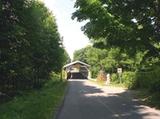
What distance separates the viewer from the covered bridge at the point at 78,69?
11838 centimetres

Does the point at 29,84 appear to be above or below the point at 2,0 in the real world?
below

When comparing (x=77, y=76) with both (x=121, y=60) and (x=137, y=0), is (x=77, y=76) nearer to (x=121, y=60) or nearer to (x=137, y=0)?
(x=121, y=60)

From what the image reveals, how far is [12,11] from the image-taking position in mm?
27812

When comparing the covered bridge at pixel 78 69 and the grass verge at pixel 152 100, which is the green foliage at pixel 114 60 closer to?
the covered bridge at pixel 78 69

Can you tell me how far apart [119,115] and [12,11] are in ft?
39.9

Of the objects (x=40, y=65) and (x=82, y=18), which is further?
(x=40, y=65)

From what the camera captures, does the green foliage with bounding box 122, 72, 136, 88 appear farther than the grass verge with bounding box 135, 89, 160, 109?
Yes

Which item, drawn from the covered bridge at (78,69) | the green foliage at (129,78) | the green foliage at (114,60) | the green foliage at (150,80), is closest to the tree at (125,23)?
the green foliage at (150,80)

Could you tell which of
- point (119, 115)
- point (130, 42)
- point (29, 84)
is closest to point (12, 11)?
point (130, 42)

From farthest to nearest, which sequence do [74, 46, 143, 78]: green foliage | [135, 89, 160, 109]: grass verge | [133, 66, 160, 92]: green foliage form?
[74, 46, 143, 78]: green foliage → [133, 66, 160, 92]: green foliage → [135, 89, 160, 109]: grass verge

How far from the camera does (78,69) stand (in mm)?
122812

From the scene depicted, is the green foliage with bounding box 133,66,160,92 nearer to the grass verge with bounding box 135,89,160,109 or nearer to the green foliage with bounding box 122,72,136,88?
the green foliage with bounding box 122,72,136,88

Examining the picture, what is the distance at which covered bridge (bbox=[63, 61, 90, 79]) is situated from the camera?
388 ft

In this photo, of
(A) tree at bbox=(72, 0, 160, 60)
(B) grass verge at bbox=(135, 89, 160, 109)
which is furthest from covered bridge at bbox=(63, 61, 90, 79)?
(A) tree at bbox=(72, 0, 160, 60)
